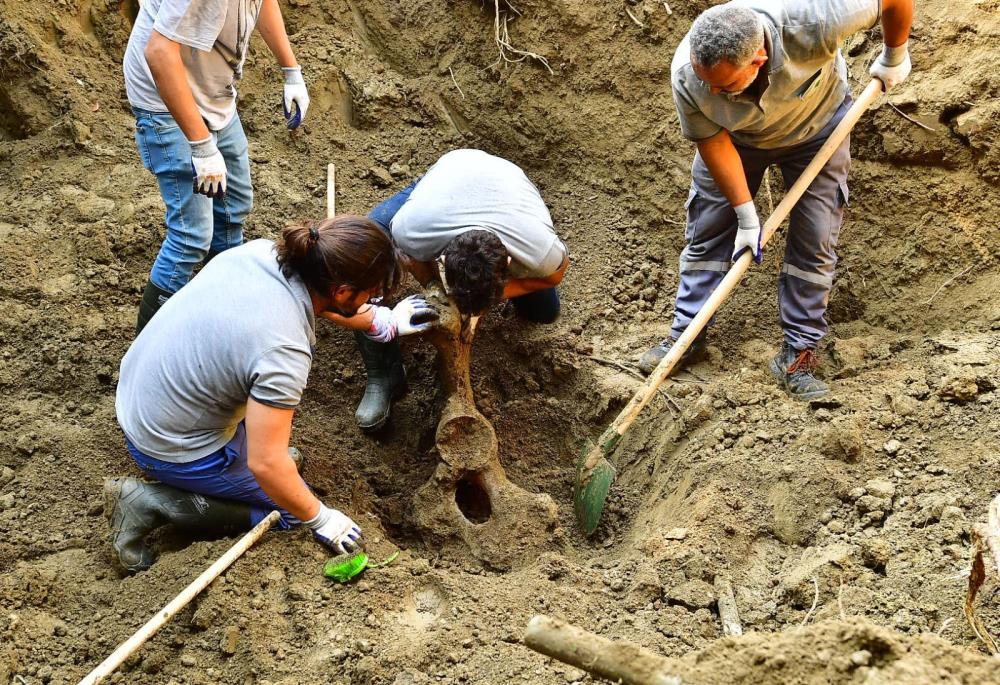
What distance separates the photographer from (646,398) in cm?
338

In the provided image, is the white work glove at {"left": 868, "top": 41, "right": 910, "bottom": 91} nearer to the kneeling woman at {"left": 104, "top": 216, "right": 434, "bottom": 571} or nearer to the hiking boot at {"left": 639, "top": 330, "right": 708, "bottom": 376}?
the hiking boot at {"left": 639, "top": 330, "right": 708, "bottom": 376}

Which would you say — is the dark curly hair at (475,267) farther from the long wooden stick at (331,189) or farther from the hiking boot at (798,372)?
the hiking boot at (798,372)

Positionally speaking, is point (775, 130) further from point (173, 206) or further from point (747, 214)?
point (173, 206)

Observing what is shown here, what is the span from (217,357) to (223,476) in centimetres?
54

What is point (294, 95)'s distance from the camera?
386 centimetres

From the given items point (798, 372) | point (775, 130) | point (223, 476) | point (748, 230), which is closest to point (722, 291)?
point (748, 230)

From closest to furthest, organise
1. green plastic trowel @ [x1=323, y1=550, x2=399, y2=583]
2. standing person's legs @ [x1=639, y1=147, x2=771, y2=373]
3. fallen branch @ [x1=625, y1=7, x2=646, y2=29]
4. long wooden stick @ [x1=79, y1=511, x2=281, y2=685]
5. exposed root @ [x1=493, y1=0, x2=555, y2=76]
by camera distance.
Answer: long wooden stick @ [x1=79, y1=511, x2=281, y2=685], green plastic trowel @ [x1=323, y1=550, x2=399, y2=583], standing person's legs @ [x1=639, y1=147, x2=771, y2=373], fallen branch @ [x1=625, y1=7, x2=646, y2=29], exposed root @ [x1=493, y1=0, x2=555, y2=76]

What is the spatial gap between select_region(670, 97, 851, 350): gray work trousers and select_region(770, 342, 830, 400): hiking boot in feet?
0.15

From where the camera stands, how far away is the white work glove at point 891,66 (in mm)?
3307

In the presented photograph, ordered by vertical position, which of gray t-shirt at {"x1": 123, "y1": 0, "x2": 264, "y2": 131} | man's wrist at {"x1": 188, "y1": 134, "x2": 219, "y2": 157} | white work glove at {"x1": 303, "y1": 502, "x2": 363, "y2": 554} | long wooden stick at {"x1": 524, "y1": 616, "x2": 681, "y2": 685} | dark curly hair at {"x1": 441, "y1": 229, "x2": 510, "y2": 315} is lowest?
white work glove at {"x1": 303, "y1": 502, "x2": 363, "y2": 554}

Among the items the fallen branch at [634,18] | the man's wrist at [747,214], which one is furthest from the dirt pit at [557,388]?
the man's wrist at [747,214]

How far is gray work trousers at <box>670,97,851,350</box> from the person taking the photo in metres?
3.44

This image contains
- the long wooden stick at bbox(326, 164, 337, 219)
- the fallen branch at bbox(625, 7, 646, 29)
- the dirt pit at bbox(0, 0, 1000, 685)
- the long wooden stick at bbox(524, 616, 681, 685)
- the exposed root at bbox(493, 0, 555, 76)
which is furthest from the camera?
the exposed root at bbox(493, 0, 555, 76)

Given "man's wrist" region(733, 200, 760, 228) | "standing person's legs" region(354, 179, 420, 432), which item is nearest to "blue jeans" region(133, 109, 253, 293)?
"standing person's legs" region(354, 179, 420, 432)
